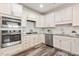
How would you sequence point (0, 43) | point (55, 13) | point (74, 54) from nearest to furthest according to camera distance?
point (0, 43) → point (74, 54) → point (55, 13)

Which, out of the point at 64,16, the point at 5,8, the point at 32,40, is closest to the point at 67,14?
the point at 64,16

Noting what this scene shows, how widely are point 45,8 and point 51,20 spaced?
1.03 ft

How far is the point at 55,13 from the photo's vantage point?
1.80m

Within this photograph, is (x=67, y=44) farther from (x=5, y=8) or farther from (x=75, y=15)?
(x=5, y=8)

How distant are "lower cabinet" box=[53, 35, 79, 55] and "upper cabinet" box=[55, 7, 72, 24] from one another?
1.18ft

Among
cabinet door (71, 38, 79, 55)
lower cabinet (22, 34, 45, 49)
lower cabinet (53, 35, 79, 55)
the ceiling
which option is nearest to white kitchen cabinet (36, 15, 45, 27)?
the ceiling

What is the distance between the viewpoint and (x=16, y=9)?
1.70 meters

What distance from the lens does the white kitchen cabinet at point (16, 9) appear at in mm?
1664

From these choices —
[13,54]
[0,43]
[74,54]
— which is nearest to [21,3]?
[0,43]

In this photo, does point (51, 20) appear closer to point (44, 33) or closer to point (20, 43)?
point (44, 33)

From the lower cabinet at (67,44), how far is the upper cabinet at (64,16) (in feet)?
1.18

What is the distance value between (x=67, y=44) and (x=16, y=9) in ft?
4.41

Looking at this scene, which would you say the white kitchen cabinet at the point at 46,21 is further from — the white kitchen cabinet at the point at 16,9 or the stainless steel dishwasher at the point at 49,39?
the white kitchen cabinet at the point at 16,9

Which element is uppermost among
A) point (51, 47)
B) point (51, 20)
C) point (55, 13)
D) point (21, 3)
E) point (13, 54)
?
point (21, 3)
